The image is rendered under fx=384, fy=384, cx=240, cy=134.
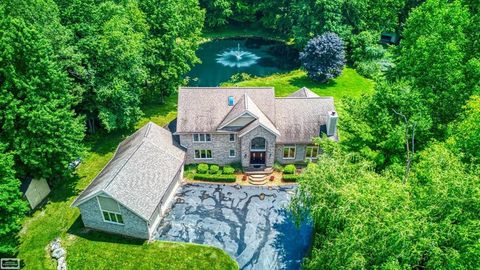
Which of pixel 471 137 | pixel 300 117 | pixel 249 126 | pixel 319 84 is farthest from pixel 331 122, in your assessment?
pixel 319 84

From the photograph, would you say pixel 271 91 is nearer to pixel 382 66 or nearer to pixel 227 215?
pixel 227 215

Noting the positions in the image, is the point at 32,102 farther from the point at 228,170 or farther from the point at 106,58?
the point at 228,170

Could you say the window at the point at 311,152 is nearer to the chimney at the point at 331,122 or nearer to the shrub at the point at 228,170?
the chimney at the point at 331,122

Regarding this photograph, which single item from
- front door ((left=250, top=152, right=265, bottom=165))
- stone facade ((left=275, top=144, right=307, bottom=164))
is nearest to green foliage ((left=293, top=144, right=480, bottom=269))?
stone facade ((left=275, top=144, right=307, bottom=164))

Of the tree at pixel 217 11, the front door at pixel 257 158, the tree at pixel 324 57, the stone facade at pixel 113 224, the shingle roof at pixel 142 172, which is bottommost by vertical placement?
the stone facade at pixel 113 224

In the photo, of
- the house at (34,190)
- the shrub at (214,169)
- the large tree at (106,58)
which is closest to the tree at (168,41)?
the large tree at (106,58)

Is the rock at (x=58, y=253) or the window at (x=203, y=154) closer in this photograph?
the rock at (x=58, y=253)

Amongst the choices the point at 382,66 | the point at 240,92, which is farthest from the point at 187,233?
the point at 382,66
